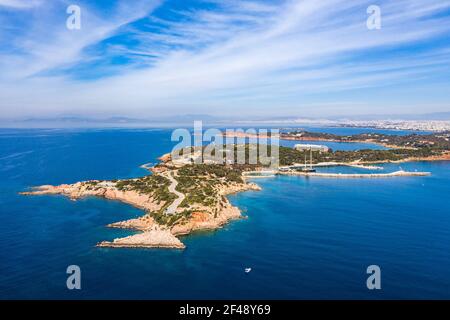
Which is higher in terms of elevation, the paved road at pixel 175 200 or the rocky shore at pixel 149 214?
the paved road at pixel 175 200

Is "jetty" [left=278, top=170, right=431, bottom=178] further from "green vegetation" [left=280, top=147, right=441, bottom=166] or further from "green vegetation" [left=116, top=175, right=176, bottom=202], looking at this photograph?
"green vegetation" [left=116, top=175, right=176, bottom=202]

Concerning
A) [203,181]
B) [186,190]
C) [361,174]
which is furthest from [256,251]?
[361,174]

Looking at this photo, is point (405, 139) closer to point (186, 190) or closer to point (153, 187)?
point (186, 190)

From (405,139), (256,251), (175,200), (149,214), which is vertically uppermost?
(405,139)

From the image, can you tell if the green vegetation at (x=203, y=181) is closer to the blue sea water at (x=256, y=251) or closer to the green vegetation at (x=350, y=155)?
the blue sea water at (x=256, y=251)

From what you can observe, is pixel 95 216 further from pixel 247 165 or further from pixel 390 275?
pixel 247 165

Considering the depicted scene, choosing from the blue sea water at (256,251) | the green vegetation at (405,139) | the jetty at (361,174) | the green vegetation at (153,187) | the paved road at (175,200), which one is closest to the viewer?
the blue sea water at (256,251)

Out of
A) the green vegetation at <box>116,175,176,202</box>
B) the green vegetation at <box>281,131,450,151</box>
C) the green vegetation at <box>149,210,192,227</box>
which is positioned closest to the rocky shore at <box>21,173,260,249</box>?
the green vegetation at <box>149,210,192,227</box>

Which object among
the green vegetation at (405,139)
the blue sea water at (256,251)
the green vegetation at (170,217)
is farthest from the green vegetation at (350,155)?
the green vegetation at (170,217)
